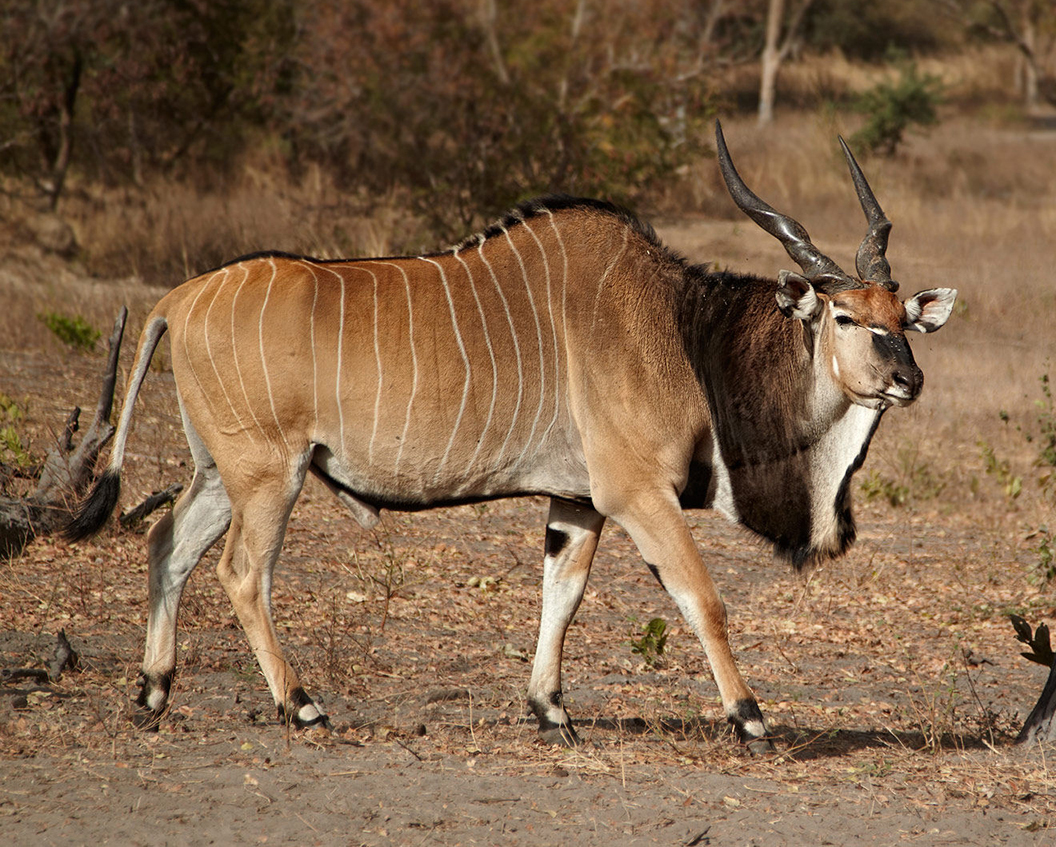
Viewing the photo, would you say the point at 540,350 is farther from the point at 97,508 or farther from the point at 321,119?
the point at 321,119

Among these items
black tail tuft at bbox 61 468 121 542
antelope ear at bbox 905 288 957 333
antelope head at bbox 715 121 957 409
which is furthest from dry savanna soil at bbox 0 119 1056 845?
antelope ear at bbox 905 288 957 333

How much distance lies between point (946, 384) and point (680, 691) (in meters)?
5.31

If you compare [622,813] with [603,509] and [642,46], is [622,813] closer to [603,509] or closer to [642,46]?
[603,509]

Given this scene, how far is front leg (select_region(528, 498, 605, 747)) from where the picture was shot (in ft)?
11.9

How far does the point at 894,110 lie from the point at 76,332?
17039mm

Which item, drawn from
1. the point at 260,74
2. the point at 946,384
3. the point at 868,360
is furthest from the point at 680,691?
the point at 260,74

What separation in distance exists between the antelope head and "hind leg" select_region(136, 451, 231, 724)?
1.75 metres

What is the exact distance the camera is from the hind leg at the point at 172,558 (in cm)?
360

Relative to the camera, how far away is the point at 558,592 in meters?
3.70

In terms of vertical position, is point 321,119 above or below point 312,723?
above

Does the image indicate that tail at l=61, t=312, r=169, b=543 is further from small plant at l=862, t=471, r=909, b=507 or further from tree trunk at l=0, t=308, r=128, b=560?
small plant at l=862, t=471, r=909, b=507

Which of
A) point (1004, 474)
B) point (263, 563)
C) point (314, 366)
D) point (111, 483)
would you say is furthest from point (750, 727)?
point (1004, 474)

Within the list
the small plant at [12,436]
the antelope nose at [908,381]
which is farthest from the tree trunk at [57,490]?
the antelope nose at [908,381]

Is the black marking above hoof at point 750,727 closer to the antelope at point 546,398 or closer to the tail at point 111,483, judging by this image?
the antelope at point 546,398
